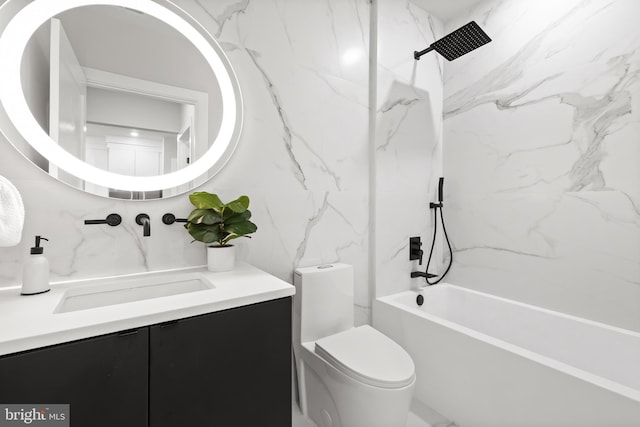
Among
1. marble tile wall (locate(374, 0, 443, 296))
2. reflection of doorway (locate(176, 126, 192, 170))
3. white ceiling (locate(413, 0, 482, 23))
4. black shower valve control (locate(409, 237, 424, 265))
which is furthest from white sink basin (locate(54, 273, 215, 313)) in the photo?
white ceiling (locate(413, 0, 482, 23))

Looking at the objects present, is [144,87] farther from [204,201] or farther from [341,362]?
[341,362]

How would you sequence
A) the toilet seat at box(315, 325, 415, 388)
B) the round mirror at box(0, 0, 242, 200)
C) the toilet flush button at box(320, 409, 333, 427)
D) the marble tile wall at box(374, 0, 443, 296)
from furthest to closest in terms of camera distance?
the marble tile wall at box(374, 0, 443, 296) < the toilet flush button at box(320, 409, 333, 427) < the toilet seat at box(315, 325, 415, 388) < the round mirror at box(0, 0, 242, 200)

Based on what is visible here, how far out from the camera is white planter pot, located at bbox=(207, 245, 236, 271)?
1214 millimetres

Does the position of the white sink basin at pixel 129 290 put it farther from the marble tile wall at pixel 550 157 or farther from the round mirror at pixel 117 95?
the marble tile wall at pixel 550 157

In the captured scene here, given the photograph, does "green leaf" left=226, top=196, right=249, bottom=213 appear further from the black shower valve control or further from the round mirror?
the black shower valve control

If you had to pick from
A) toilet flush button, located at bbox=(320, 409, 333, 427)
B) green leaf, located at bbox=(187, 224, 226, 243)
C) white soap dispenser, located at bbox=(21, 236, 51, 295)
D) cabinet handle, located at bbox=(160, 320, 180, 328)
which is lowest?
toilet flush button, located at bbox=(320, 409, 333, 427)

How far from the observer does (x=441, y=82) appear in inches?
90.7

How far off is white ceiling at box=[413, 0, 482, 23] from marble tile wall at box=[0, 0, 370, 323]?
0.55 m

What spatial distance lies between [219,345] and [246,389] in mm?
175

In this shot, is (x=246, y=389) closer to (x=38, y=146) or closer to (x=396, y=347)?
(x=396, y=347)

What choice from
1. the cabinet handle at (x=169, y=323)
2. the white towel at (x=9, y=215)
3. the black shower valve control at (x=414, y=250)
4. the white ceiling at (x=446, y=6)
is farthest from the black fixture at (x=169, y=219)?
the white ceiling at (x=446, y=6)

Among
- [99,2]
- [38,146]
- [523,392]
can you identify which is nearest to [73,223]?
[38,146]

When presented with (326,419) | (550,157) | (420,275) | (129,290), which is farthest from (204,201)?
(550,157)

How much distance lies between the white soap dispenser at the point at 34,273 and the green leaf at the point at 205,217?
0.46 meters
